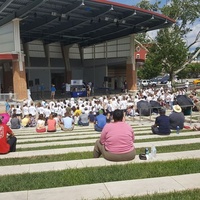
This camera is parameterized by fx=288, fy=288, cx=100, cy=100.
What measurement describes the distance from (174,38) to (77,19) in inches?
733

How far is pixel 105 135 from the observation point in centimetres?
629

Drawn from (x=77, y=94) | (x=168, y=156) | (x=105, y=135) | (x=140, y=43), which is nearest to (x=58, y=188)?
(x=105, y=135)

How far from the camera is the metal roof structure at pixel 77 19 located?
26906mm

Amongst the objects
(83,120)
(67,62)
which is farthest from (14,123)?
(67,62)

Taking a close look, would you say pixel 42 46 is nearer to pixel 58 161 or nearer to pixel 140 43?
pixel 140 43

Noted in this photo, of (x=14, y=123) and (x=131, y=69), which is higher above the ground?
(x=131, y=69)

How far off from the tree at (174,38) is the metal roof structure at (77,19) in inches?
322

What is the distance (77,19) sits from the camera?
110 ft

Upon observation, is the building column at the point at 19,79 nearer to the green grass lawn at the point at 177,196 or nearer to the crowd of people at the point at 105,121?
the crowd of people at the point at 105,121

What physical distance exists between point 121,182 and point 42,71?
41.9 meters

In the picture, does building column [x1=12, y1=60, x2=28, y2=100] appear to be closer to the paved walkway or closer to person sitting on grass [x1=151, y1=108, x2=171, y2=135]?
person sitting on grass [x1=151, y1=108, x2=171, y2=135]

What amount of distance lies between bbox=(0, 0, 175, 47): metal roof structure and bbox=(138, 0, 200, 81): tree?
8171 millimetres

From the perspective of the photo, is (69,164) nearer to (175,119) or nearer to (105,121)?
(175,119)

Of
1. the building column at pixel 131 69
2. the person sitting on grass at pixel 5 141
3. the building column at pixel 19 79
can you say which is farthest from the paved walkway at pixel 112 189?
the building column at pixel 131 69
